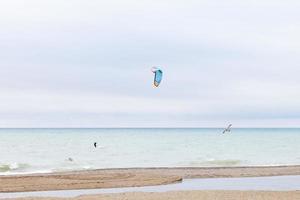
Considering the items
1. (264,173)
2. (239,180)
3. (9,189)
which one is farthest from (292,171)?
(9,189)

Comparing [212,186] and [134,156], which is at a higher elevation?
[134,156]

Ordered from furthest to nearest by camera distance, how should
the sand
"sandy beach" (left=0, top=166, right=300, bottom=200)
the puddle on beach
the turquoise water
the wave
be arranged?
the turquoise water → the wave → the puddle on beach → "sandy beach" (left=0, top=166, right=300, bottom=200) → the sand

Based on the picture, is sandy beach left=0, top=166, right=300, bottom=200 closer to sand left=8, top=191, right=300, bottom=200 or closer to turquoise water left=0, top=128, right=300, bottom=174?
sand left=8, top=191, right=300, bottom=200

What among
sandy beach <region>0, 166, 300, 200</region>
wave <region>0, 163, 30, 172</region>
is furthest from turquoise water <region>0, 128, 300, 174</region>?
sandy beach <region>0, 166, 300, 200</region>

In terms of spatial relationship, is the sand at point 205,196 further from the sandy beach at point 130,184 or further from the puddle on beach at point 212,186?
the puddle on beach at point 212,186

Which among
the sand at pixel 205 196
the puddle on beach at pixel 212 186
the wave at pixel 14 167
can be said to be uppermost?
the wave at pixel 14 167

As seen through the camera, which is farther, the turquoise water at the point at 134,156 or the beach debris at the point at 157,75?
the turquoise water at the point at 134,156

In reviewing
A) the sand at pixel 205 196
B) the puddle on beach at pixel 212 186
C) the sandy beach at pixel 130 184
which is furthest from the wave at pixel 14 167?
the sand at pixel 205 196

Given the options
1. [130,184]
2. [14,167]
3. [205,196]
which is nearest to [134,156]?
[14,167]

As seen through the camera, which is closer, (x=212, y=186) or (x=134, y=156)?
(x=212, y=186)

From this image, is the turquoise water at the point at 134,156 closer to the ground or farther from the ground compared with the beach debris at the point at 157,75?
farther from the ground

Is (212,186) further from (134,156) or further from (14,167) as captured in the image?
(134,156)

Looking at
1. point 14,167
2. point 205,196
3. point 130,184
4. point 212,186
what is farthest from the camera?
point 14,167

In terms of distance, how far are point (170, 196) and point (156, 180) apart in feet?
27.6
